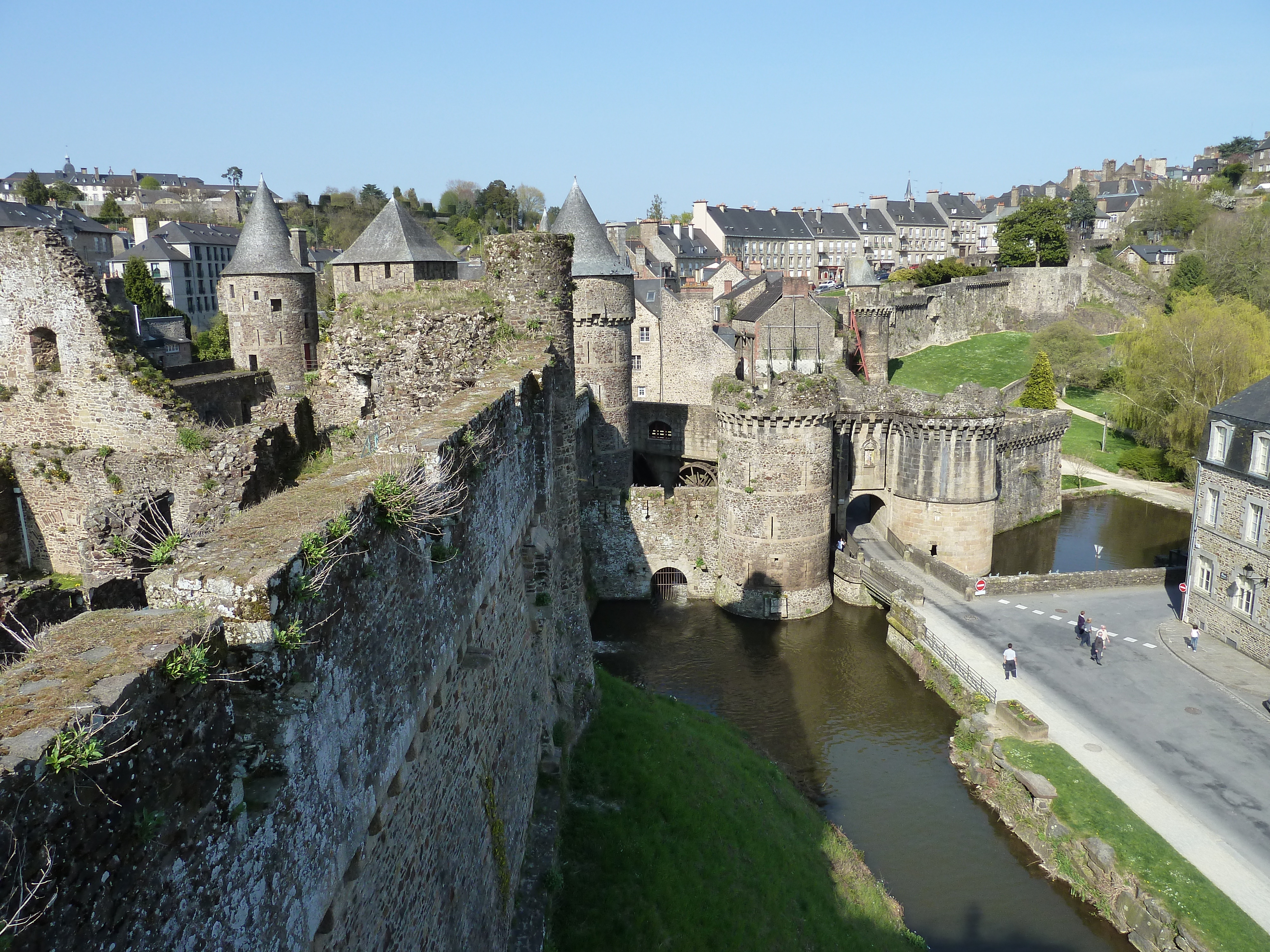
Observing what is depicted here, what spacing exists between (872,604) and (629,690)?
1272 cm

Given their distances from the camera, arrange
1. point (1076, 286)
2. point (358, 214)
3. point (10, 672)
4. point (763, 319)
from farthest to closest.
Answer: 1. point (358, 214)
2. point (1076, 286)
3. point (763, 319)
4. point (10, 672)

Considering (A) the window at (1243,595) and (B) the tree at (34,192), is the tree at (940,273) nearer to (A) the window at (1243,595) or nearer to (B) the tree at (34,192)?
(A) the window at (1243,595)

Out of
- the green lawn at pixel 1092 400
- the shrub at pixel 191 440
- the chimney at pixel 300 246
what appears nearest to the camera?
the shrub at pixel 191 440

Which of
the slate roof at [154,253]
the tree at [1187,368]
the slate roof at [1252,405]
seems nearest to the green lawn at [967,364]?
the tree at [1187,368]

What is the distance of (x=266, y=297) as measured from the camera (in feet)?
87.8

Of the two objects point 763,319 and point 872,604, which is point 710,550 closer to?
point 872,604

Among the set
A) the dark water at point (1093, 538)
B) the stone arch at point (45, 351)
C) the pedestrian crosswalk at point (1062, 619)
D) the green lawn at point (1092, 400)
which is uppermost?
the stone arch at point (45, 351)

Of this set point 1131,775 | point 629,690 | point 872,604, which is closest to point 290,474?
point 629,690

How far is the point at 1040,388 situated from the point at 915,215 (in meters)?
50.7

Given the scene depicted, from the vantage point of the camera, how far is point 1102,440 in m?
44.5

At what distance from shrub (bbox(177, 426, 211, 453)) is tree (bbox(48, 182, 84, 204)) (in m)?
75.9

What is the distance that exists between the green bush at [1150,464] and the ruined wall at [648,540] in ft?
82.1

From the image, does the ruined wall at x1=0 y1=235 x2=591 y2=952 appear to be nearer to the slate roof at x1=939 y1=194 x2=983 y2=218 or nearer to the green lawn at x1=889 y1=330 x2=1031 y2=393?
the green lawn at x1=889 y1=330 x2=1031 y2=393

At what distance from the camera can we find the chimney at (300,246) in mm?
27734
